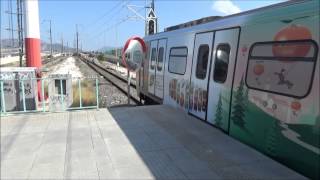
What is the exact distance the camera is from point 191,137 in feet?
21.7

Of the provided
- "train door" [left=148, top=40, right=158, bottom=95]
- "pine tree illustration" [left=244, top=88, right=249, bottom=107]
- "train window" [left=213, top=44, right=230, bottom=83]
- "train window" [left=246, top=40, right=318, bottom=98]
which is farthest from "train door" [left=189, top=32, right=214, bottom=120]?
"train door" [left=148, top=40, right=158, bottom=95]

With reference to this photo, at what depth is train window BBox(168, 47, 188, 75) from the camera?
9.32m

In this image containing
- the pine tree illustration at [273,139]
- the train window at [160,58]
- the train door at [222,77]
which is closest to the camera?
the pine tree illustration at [273,139]

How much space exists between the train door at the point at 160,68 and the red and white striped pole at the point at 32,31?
4606 millimetres

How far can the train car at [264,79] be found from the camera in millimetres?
4504

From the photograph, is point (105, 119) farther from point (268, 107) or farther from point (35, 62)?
point (35, 62)

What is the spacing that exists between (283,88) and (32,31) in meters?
10.1

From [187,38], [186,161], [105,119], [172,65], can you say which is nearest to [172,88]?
[172,65]

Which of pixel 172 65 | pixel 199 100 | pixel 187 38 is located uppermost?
pixel 187 38

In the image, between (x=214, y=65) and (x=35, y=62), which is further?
(x=35, y=62)

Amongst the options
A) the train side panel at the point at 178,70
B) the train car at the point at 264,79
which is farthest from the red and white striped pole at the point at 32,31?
the train car at the point at 264,79

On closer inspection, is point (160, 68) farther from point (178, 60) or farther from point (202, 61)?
point (202, 61)

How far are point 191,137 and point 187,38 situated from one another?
3.47 metres

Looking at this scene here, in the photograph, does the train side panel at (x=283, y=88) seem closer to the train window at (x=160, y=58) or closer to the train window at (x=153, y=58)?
the train window at (x=160, y=58)
